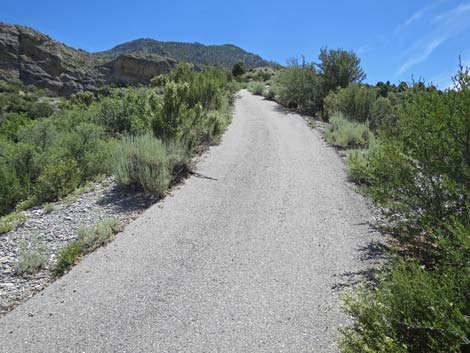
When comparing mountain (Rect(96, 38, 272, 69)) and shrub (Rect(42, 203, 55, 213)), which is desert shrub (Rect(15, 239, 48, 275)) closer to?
shrub (Rect(42, 203, 55, 213))

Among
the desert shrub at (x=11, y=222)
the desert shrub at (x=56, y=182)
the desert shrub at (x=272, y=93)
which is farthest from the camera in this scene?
the desert shrub at (x=272, y=93)

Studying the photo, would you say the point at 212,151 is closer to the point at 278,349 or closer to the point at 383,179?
the point at 383,179

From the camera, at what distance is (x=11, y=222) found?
6109 millimetres

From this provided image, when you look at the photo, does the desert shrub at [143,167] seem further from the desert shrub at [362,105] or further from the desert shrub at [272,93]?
the desert shrub at [272,93]

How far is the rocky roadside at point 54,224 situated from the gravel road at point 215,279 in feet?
1.00

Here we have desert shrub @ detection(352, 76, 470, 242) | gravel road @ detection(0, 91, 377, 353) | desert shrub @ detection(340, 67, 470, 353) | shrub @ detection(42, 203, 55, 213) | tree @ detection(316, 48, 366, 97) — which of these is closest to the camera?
desert shrub @ detection(340, 67, 470, 353)

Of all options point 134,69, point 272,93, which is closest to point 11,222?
point 272,93

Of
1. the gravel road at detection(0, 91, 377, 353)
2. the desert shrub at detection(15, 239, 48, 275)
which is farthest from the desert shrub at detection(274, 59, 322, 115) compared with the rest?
the desert shrub at detection(15, 239, 48, 275)

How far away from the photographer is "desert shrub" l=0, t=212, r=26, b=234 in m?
5.91

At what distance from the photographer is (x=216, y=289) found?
13.9 feet

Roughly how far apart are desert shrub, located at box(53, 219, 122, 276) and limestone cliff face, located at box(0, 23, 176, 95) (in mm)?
48194

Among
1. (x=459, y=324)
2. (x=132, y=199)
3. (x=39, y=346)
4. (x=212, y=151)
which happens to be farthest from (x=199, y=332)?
(x=212, y=151)

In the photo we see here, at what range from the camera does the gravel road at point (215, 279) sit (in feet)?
11.3

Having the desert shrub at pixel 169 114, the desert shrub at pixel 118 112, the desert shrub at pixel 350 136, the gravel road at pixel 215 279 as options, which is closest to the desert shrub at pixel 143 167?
the gravel road at pixel 215 279
